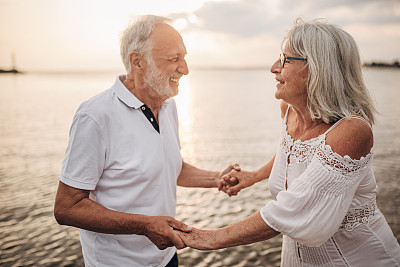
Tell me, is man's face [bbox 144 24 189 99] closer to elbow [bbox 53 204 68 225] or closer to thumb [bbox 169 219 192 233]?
thumb [bbox 169 219 192 233]

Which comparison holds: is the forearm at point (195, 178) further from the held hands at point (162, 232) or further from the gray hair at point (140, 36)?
the gray hair at point (140, 36)

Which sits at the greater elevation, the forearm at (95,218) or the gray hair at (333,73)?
the gray hair at (333,73)

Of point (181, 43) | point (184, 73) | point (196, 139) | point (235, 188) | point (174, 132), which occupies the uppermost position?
point (181, 43)

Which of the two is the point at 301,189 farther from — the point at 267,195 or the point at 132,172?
the point at 267,195

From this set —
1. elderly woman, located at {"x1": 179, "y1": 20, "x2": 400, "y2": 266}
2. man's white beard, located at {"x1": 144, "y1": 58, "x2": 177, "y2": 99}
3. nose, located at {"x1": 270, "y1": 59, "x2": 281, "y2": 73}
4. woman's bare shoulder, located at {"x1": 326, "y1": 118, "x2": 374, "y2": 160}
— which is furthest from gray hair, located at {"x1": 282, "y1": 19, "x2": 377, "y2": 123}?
man's white beard, located at {"x1": 144, "y1": 58, "x2": 177, "y2": 99}

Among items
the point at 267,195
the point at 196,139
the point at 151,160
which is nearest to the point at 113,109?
the point at 151,160

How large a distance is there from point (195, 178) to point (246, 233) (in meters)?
1.41

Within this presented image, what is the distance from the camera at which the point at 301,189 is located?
2402mm

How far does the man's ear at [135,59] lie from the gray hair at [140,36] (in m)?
0.03

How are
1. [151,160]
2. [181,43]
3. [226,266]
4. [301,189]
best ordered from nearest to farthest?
[301,189]
[151,160]
[181,43]
[226,266]

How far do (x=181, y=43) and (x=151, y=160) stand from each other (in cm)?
120

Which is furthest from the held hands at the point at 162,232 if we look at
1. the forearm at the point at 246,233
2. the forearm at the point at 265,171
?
the forearm at the point at 265,171

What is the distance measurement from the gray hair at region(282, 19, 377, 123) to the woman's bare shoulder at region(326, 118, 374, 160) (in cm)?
14

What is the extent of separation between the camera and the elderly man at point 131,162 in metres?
2.55
